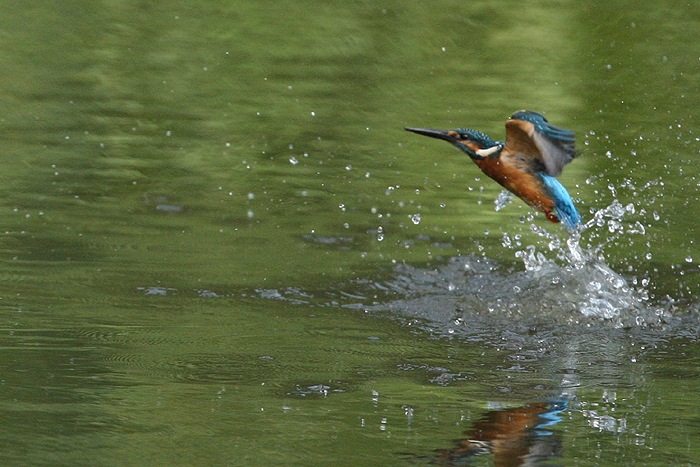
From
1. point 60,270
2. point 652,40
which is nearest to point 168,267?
point 60,270

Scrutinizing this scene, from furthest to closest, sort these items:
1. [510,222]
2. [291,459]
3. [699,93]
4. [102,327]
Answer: [699,93], [510,222], [102,327], [291,459]

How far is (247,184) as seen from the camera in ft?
26.9

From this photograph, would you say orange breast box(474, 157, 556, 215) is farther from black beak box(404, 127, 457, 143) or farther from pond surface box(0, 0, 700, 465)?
pond surface box(0, 0, 700, 465)

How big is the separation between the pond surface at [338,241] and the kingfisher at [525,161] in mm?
418

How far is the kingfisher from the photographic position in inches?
227

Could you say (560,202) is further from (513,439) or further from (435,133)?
(513,439)

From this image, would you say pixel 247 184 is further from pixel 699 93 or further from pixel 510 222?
pixel 699 93

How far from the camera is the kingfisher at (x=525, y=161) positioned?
18.9 ft

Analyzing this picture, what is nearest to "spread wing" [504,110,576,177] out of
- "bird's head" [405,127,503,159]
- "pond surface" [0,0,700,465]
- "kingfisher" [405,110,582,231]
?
"kingfisher" [405,110,582,231]

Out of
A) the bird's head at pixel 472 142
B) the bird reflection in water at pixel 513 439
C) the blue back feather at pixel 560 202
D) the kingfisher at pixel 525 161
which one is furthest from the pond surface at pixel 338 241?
the bird's head at pixel 472 142

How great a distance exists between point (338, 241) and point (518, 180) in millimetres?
1422

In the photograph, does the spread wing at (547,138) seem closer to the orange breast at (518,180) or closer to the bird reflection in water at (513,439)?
the orange breast at (518,180)

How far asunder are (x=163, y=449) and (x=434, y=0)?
9.77 m

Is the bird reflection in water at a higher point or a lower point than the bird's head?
lower
